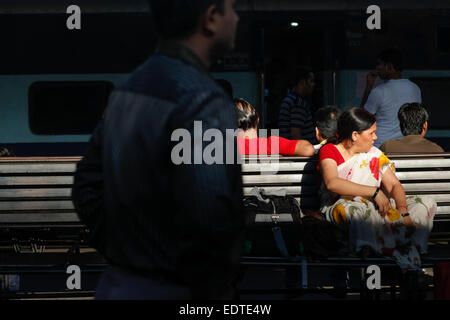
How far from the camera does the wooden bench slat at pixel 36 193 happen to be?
4262 mm

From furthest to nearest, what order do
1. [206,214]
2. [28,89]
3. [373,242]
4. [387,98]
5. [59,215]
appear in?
1. [28,89]
2. [387,98]
3. [59,215]
4. [373,242]
5. [206,214]

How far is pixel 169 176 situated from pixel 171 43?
0.95 ft

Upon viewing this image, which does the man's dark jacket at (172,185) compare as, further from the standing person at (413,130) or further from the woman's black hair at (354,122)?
the standing person at (413,130)

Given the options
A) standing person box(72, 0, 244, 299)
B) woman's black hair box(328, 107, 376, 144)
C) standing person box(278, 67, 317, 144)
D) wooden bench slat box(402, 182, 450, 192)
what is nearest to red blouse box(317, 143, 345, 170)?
woman's black hair box(328, 107, 376, 144)

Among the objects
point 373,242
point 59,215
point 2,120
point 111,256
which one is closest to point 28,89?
point 2,120

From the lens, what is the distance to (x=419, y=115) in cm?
472

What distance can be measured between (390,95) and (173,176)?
4.66 metres

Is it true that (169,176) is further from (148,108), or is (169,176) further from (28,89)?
(28,89)

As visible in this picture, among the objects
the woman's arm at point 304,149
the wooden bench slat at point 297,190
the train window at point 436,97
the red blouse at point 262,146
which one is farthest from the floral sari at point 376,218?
the train window at point 436,97

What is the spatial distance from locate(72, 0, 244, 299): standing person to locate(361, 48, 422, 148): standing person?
14.7 feet

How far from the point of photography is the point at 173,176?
1.19 meters

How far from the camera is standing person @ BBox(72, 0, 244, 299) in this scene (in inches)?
46.1

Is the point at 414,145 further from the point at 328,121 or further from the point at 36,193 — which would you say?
the point at 36,193

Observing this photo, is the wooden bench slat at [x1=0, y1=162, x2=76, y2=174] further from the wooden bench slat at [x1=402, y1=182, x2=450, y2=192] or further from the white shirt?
the white shirt
